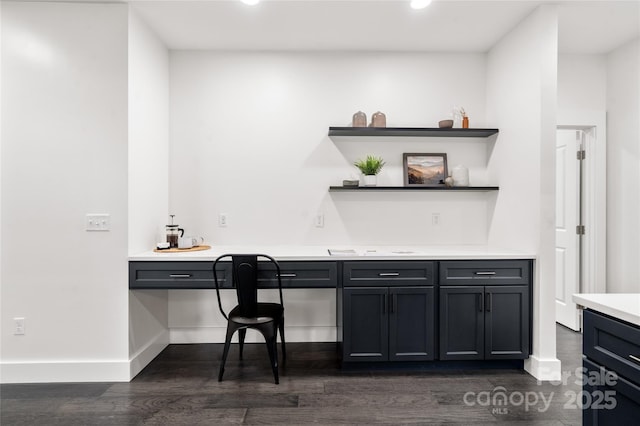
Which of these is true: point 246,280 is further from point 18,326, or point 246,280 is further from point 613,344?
point 613,344

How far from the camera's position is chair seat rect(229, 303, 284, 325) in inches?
93.8

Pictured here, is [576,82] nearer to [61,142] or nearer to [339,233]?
[339,233]

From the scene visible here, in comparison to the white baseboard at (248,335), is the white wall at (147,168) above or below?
above

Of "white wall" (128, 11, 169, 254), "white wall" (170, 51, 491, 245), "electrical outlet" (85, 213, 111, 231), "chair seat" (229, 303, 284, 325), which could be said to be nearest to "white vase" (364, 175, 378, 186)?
"white wall" (170, 51, 491, 245)

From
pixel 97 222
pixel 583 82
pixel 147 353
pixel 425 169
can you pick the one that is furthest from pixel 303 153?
pixel 583 82

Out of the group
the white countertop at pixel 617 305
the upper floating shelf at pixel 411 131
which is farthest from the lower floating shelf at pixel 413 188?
the white countertop at pixel 617 305

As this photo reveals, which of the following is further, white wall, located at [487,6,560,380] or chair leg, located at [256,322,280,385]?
white wall, located at [487,6,560,380]

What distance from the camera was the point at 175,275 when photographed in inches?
98.8

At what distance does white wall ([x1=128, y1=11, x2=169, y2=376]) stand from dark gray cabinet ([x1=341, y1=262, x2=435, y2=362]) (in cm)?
157

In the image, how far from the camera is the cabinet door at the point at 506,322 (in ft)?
Answer: 8.39

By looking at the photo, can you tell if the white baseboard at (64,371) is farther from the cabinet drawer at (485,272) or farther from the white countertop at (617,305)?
the white countertop at (617,305)

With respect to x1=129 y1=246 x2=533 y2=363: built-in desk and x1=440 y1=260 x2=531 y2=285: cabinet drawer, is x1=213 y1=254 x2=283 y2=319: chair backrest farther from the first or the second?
x1=440 y1=260 x2=531 y2=285: cabinet drawer

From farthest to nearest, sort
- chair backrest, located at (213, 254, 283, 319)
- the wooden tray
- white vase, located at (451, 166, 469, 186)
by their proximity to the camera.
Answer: white vase, located at (451, 166, 469, 186), the wooden tray, chair backrest, located at (213, 254, 283, 319)

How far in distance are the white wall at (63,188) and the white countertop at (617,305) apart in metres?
2.71
